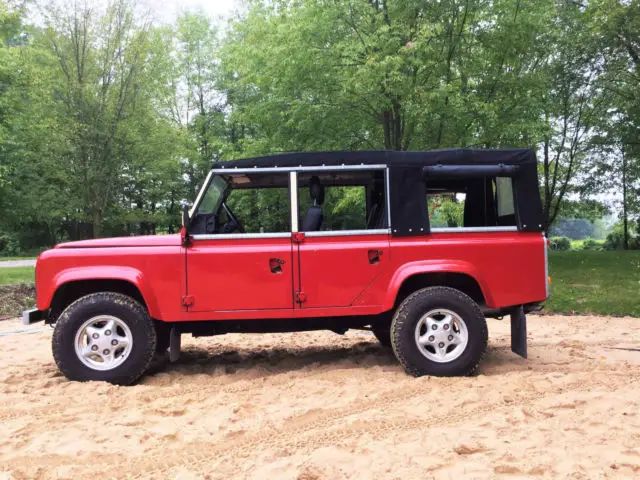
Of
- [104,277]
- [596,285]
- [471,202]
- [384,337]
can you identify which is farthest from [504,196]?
[596,285]

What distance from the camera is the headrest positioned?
5043 mm

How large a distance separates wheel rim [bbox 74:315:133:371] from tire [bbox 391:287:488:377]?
8.04 ft

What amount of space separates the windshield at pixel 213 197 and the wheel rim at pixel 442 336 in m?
2.19

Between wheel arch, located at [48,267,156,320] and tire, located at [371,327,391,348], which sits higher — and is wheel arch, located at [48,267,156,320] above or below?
above

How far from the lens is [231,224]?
5.09 m

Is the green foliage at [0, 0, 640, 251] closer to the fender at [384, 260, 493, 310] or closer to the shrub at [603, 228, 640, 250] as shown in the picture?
the fender at [384, 260, 493, 310]

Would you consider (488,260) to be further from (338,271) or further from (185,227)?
(185,227)

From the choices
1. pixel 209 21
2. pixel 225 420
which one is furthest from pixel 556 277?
pixel 209 21

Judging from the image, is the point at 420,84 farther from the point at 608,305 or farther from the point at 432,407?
the point at 432,407

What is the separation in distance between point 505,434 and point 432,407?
0.66 m

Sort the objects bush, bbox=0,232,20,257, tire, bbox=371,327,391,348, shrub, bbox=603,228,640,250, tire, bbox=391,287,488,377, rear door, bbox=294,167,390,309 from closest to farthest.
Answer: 1. tire, bbox=391,287,488,377
2. rear door, bbox=294,167,390,309
3. tire, bbox=371,327,391,348
4. shrub, bbox=603,228,640,250
5. bush, bbox=0,232,20,257

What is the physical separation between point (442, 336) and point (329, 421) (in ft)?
5.09

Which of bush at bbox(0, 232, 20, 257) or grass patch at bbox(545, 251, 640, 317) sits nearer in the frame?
grass patch at bbox(545, 251, 640, 317)

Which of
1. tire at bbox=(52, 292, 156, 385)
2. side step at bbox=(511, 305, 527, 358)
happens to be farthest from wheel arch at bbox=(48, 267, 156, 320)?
side step at bbox=(511, 305, 527, 358)
